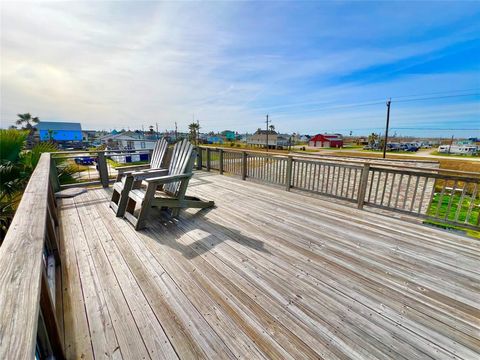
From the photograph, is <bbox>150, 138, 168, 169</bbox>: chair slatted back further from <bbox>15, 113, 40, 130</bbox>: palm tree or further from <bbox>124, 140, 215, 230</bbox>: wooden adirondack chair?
<bbox>15, 113, 40, 130</bbox>: palm tree

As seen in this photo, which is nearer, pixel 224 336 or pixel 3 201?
pixel 224 336

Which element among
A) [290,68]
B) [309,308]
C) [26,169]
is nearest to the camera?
[309,308]

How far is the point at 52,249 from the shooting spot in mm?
1844

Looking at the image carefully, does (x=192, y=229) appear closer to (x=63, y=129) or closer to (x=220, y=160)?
(x=220, y=160)

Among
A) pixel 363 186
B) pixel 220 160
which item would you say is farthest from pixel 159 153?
pixel 363 186

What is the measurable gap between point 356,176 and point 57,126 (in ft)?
179

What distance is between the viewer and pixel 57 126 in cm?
4012

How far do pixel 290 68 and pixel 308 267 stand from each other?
8.40 meters

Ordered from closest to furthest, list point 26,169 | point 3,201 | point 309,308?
point 309,308, point 3,201, point 26,169

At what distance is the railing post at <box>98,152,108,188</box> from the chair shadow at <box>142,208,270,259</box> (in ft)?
6.79

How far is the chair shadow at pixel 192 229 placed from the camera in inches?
84.5

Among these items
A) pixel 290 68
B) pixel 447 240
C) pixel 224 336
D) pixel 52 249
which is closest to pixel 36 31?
pixel 52 249

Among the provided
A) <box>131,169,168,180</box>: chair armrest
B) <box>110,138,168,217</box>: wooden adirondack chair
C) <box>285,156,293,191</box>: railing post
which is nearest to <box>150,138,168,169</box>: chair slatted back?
<box>110,138,168,217</box>: wooden adirondack chair

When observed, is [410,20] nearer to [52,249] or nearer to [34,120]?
[52,249]
